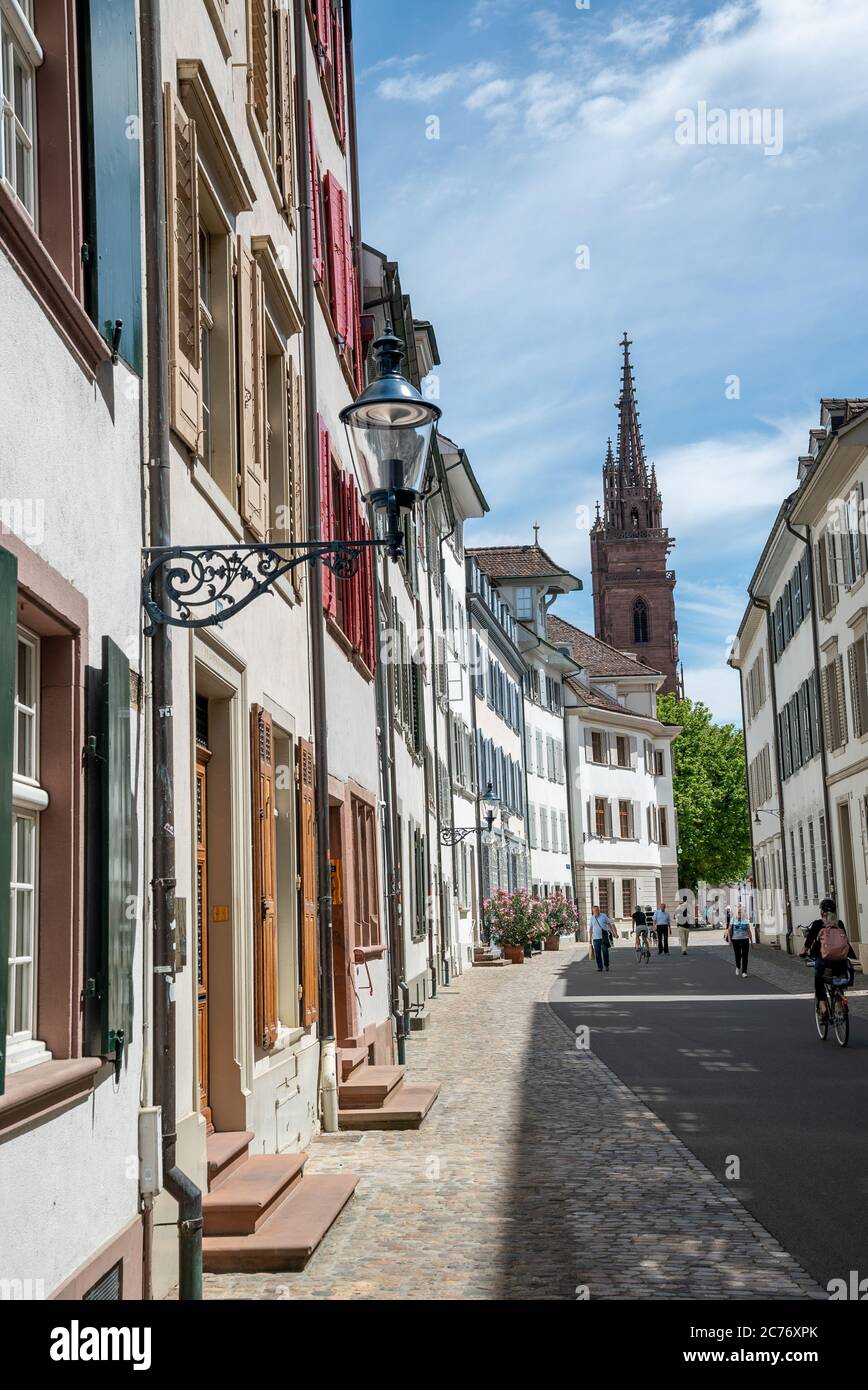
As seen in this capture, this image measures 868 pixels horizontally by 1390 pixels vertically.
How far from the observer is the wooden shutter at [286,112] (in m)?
11.8

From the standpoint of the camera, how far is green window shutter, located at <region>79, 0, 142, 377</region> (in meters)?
5.52

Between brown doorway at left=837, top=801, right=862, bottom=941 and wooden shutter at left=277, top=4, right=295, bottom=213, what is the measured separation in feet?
71.8

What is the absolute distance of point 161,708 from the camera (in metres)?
6.46

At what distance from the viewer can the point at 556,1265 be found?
705cm

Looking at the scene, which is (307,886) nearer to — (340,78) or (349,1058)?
(349,1058)

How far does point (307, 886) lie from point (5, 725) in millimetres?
7249

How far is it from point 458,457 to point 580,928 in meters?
30.0

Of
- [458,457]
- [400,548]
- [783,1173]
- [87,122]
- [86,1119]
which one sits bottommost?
[783,1173]

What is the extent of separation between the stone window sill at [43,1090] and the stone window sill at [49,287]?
2453 mm

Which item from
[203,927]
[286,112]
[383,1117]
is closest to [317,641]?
[383,1117]

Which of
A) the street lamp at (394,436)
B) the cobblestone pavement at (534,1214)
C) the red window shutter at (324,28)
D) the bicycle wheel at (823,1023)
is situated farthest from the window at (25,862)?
the bicycle wheel at (823,1023)

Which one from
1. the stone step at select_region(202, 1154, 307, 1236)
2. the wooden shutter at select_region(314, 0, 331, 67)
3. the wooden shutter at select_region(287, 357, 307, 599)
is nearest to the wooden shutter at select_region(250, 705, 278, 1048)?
the stone step at select_region(202, 1154, 307, 1236)
